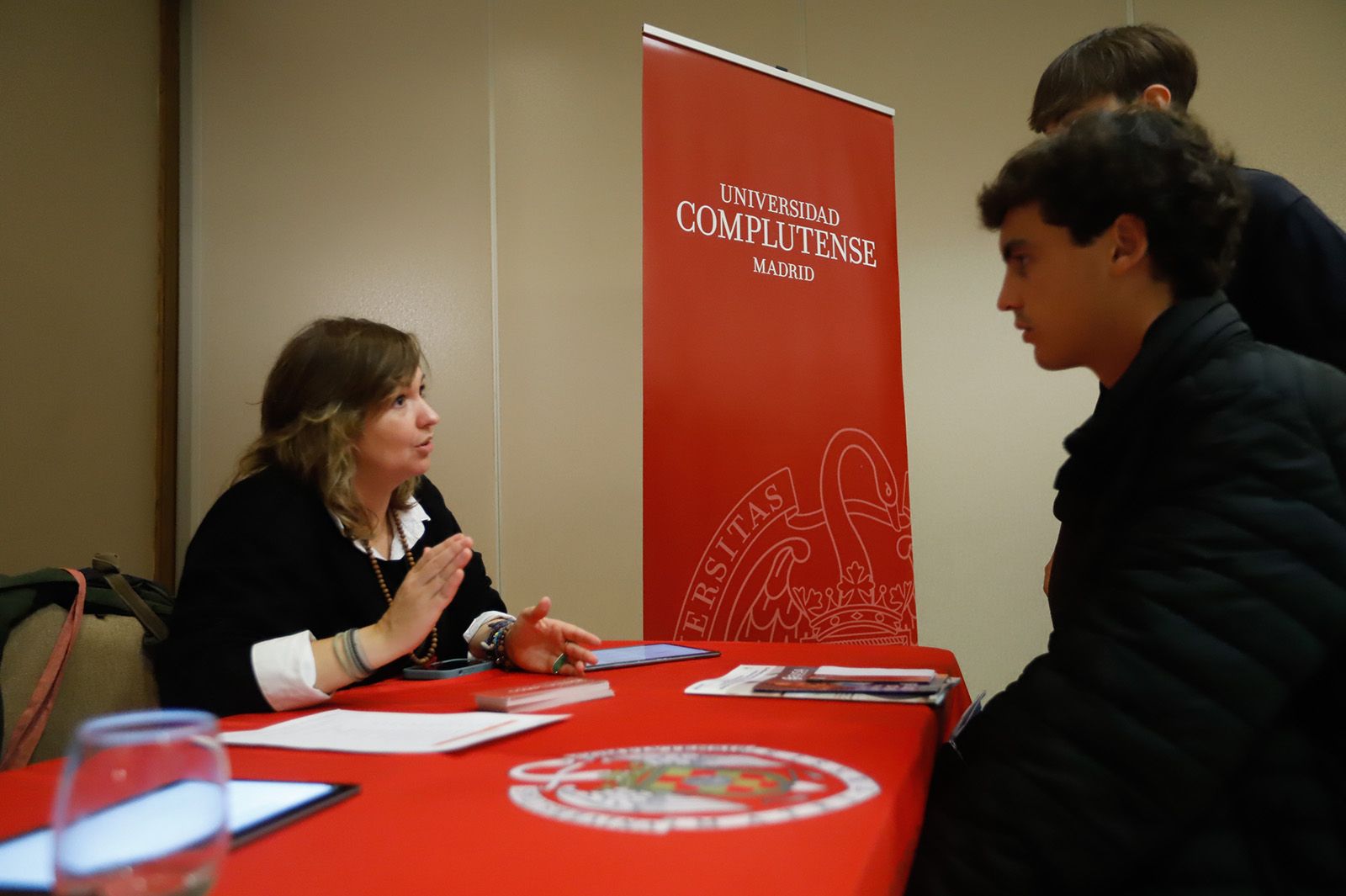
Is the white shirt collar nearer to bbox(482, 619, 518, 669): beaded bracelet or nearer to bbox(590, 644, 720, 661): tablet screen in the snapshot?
bbox(482, 619, 518, 669): beaded bracelet

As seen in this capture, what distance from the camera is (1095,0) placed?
A: 11.7ft

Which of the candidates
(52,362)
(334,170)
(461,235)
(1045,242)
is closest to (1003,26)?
(461,235)

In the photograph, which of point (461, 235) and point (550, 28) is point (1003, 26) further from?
point (461, 235)

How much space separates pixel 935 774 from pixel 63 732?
1.22 metres

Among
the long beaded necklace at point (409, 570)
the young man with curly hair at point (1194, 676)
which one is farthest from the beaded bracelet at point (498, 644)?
the young man with curly hair at point (1194, 676)

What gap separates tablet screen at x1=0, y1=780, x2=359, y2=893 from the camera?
19.0 inches

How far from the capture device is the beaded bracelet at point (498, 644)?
177 cm

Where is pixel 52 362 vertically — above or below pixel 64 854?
above

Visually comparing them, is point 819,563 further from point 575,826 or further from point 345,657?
point 575,826

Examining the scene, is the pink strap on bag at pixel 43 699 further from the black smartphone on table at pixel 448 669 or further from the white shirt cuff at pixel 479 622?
the white shirt cuff at pixel 479 622

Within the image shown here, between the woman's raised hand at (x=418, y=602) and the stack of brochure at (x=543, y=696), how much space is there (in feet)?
0.67

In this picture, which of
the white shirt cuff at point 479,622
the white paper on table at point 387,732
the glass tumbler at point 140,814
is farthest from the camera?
the white shirt cuff at point 479,622

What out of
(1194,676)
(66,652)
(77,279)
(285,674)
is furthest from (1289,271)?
(77,279)

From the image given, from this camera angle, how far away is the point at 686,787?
835mm
